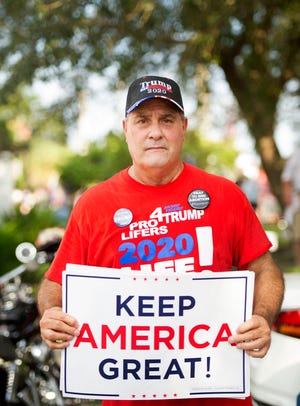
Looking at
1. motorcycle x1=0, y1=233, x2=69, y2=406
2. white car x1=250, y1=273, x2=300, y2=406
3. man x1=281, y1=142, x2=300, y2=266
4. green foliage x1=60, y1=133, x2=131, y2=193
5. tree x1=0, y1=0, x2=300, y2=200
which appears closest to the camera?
white car x1=250, y1=273, x2=300, y2=406

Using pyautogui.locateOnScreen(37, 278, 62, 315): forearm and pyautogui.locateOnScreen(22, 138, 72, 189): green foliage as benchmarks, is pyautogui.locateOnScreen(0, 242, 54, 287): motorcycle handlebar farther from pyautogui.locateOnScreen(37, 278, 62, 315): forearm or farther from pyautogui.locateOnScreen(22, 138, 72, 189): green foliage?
pyautogui.locateOnScreen(22, 138, 72, 189): green foliage

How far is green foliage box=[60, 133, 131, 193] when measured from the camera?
22.6m

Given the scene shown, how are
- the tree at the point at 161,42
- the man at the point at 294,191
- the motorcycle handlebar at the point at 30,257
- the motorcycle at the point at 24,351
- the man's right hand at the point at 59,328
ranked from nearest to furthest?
the man's right hand at the point at 59,328 → the motorcycle at the point at 24,351 → the motorcycle handlebar at the point at 30,257 → the man at the point at 294,191 → the tree at the point at 161,42

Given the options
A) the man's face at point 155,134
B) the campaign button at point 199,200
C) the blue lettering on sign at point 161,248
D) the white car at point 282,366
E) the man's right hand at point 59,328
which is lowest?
the white car at point 282,366

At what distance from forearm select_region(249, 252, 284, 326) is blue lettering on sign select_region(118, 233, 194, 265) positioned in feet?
0.96

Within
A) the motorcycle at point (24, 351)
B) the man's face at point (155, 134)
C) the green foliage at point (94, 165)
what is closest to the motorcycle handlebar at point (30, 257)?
the motorcycle at point (24, 351)

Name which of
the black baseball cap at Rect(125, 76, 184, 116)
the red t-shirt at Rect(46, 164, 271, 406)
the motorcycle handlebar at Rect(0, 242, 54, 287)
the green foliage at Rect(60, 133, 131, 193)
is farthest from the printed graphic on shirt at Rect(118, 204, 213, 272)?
the green foliage at Rect(60, 133, 131, 193)

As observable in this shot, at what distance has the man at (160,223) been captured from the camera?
109 inches

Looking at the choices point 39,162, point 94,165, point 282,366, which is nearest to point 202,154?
point 94,165

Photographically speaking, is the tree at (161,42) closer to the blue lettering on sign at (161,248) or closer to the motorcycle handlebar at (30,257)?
the motorcycle handlebar at (30,257)

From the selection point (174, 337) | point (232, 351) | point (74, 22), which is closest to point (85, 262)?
point (174, 337)

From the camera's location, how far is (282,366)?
12.8 ft

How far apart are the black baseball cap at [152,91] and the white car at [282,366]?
5.16ft

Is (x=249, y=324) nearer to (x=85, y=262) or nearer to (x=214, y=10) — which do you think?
(x=85, y=262)
